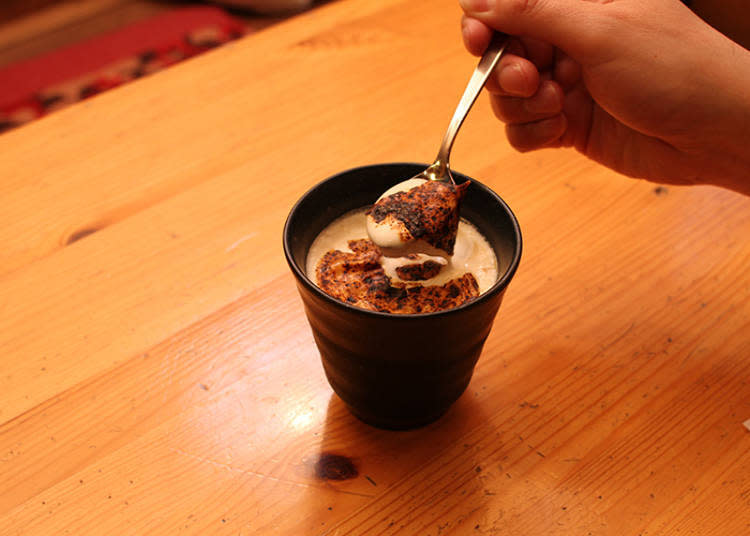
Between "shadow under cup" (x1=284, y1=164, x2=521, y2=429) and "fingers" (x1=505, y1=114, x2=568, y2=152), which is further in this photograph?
"fingers" (x1=505, y1=114, x2=568, y2=152)

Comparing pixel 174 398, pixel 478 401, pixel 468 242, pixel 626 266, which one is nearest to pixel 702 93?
pixel 626 266

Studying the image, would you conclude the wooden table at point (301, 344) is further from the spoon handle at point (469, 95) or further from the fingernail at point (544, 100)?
the spoon handle at point (469, 95)

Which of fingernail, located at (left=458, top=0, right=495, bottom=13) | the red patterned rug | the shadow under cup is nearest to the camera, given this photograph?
the shadow under cup

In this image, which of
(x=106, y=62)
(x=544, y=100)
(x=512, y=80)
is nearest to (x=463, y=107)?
(x=512, y=80)

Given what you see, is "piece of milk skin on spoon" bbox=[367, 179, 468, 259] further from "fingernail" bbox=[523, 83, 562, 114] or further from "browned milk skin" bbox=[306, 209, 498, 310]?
"fingernail" bbox=[523, 83, 562, 114]

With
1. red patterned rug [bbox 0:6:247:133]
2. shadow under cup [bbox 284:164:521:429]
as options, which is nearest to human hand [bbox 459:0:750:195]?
shadow under cup [bbox 284:164:521:429]

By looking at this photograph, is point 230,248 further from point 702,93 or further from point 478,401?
point 702,93
